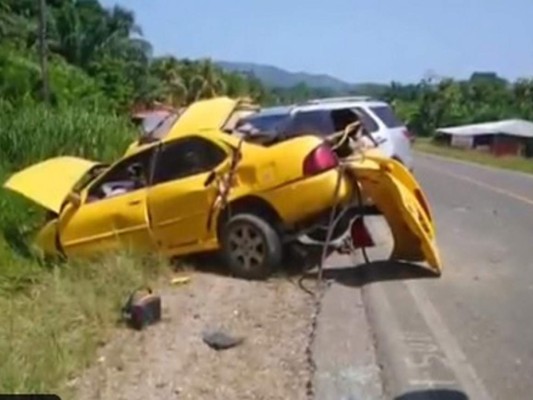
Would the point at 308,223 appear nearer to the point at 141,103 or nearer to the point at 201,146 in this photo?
the point at 201,146

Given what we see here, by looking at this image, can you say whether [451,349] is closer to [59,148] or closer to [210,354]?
[210,354]

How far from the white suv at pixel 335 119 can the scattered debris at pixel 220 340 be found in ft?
31.1

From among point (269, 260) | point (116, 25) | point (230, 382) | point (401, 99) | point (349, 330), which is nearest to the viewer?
point (230, 382)

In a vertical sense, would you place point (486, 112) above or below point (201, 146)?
below

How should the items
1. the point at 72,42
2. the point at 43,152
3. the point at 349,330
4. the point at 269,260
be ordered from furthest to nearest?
1. the point at 72,42
2. the point at 43,152
3. the point at 269,260
4. the point at 349,330

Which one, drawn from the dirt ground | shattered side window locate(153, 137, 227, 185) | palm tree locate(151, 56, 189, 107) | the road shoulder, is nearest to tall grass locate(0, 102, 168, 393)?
the dirt ground

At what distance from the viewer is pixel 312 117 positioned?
754 inches

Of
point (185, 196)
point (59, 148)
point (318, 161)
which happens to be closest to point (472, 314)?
point (318, 161)

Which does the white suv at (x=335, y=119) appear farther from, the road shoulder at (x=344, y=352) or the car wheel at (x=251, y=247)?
the road shoulder at (x=344, y=352)

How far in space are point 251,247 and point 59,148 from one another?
27.1ft

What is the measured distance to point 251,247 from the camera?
11594 mm

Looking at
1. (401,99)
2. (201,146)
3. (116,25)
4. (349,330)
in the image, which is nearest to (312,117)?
(201,146)

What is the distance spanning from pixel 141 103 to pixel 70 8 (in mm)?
6539

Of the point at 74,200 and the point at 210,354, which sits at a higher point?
the point at 74,200
